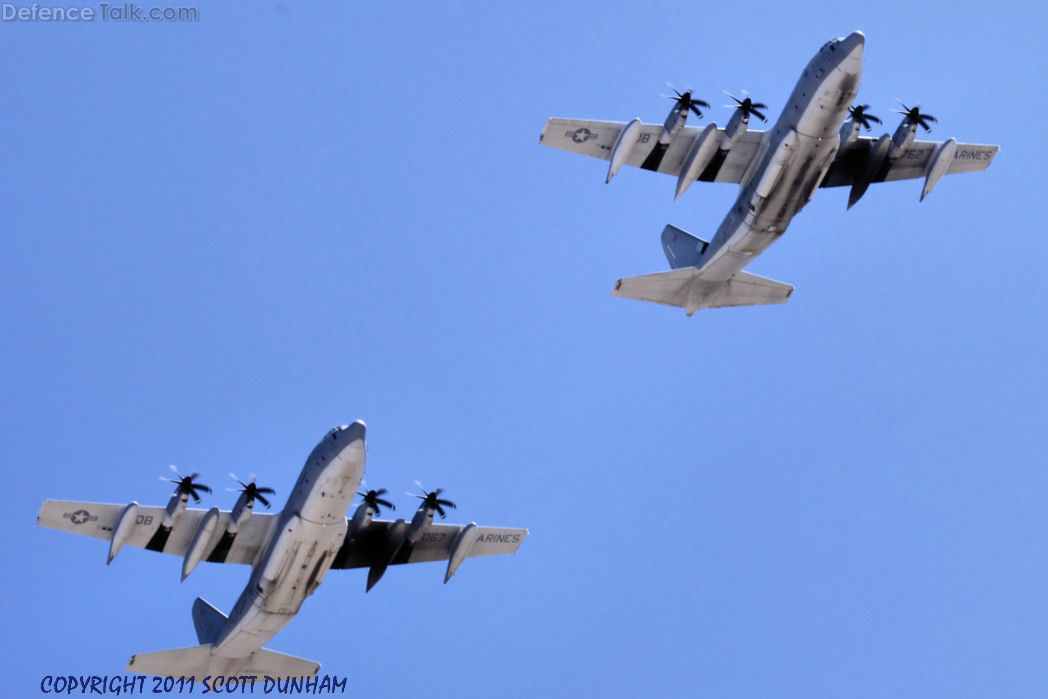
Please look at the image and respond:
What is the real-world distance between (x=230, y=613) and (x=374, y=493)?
18.1 ft

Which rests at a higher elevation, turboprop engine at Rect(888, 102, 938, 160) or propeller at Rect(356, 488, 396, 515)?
turboprop engine at Rect(888, 102, 938, 160)

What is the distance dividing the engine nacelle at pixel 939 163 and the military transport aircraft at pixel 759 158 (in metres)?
0.03

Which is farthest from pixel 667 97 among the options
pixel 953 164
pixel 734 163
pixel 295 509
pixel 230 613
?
pixel 230 613

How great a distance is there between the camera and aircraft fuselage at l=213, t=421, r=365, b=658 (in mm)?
46156

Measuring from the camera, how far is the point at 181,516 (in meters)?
49.1

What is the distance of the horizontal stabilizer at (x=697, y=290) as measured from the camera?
53531mm

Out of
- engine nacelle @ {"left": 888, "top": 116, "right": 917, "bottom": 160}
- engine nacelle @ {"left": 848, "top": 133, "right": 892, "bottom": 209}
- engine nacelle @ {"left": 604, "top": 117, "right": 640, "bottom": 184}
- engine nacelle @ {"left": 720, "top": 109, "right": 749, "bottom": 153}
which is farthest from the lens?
engine nacelle @ {"left": 848, "top": 133, "right": 892, "bottom": 209}

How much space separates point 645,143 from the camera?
172 feet

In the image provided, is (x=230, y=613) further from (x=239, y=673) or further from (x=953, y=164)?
(x=953, y=164)

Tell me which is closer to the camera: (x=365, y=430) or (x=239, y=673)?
(x=365, y=430)

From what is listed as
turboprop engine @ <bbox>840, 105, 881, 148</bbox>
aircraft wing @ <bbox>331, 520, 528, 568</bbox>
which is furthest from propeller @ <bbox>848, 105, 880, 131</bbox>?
aircraft wing @ <bbox>331, 520, 528, 568</bbox>

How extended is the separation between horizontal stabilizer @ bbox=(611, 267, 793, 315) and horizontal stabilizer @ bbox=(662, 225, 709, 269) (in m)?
0.84

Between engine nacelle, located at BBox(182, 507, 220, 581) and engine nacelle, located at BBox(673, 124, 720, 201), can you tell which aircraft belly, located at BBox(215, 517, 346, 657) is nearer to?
engine nacelle, located at BBox(182, 507, 220, 581)

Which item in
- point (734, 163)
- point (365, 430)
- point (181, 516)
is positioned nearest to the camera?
point (365, 430)
